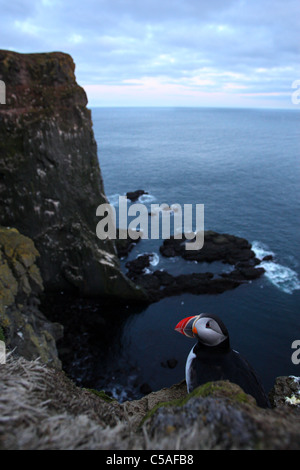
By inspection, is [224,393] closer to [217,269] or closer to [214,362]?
[214,362]

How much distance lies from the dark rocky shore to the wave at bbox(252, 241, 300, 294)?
1645 millimetres

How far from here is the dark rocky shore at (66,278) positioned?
3.48m

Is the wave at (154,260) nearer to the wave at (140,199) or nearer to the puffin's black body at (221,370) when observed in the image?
the wave at (140,199)

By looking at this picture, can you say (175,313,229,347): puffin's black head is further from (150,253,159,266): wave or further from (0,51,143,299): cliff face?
(150,253,159,266): wave

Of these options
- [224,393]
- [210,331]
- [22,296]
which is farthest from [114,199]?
[224,393]

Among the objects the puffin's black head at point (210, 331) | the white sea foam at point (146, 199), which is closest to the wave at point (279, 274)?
the white sea foam at point (146, 199)

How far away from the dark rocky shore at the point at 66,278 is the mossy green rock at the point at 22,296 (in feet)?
0.33

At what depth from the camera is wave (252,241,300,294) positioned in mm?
40750

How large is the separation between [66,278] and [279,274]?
29020mm

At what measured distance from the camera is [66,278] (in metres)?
38.8

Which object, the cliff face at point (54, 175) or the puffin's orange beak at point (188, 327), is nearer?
the puffin's orange beak at point (188, 327)

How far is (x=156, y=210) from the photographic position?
215 feet

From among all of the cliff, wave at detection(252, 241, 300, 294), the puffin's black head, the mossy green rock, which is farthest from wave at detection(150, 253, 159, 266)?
the cliff
